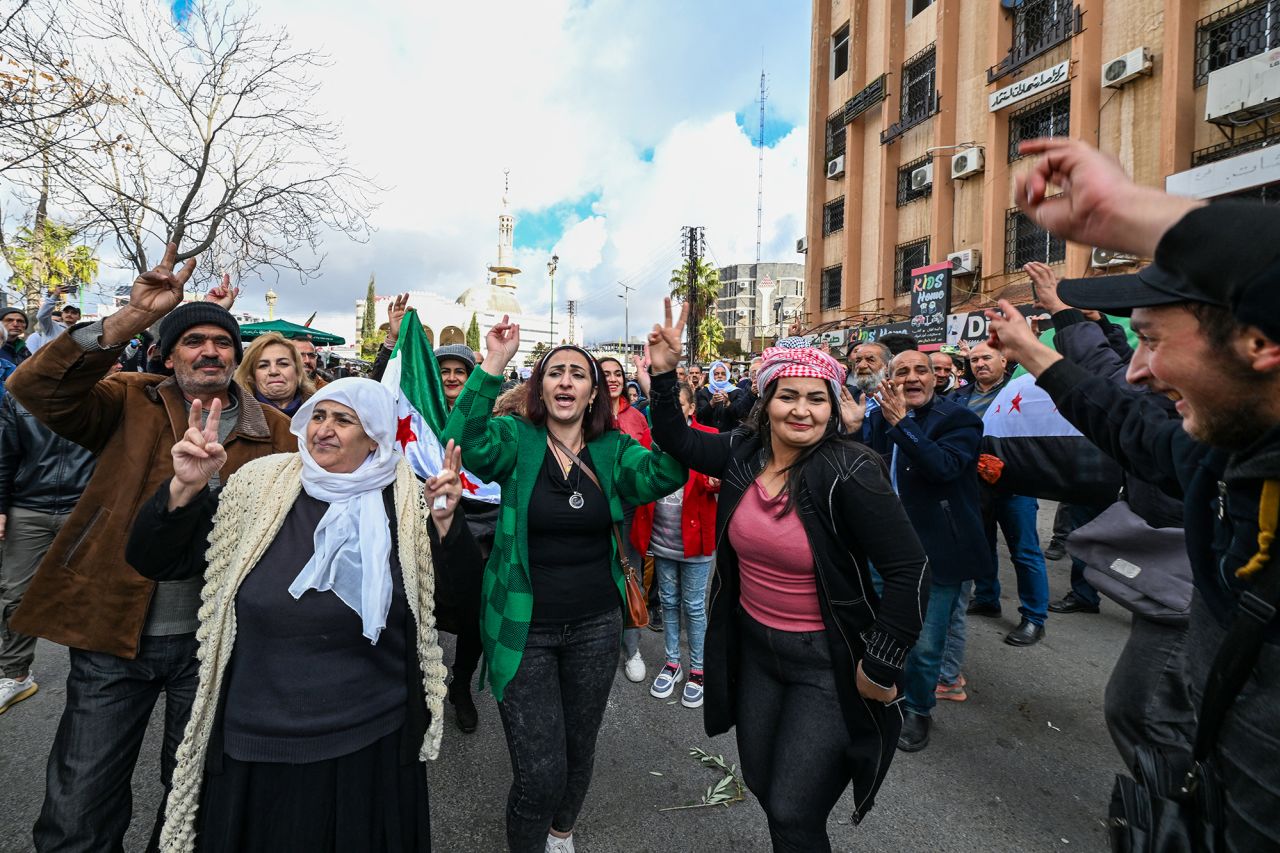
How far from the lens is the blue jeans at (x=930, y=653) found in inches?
139

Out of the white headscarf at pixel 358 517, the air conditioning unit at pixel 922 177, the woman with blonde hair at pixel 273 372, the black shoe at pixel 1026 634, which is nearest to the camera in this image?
the white headscarf at pixel 358 517

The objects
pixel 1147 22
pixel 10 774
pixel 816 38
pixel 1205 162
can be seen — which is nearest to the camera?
pixel 10 774

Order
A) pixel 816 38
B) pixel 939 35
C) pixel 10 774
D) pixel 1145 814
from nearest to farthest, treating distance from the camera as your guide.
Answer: pixel 1145 814, pixel 10 774, pixel 939 35, pixel 816 38

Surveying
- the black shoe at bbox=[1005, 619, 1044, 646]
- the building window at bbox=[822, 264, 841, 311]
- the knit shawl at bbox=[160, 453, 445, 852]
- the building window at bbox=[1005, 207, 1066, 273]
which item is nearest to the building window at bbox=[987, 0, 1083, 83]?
the building window at bbox=[1005, 207, 1066, 273]

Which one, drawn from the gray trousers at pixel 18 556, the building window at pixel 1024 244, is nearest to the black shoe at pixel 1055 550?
the gray trousers at pixel 18 556

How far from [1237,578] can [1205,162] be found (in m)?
15.7

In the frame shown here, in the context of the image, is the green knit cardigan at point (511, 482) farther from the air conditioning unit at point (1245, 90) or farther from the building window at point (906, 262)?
the building window at point (906, 262)

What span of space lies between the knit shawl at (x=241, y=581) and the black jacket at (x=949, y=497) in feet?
8.37

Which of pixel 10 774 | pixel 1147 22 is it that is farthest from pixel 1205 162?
→ pixel 10 774

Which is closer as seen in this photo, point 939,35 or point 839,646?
point 839,646

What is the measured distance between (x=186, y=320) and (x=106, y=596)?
1.09 metres

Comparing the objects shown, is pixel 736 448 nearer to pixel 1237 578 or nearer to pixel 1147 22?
pixel 1237 578

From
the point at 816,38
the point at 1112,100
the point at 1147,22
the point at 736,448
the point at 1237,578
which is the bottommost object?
the point at 1237,578

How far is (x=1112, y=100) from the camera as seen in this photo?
1406cm
